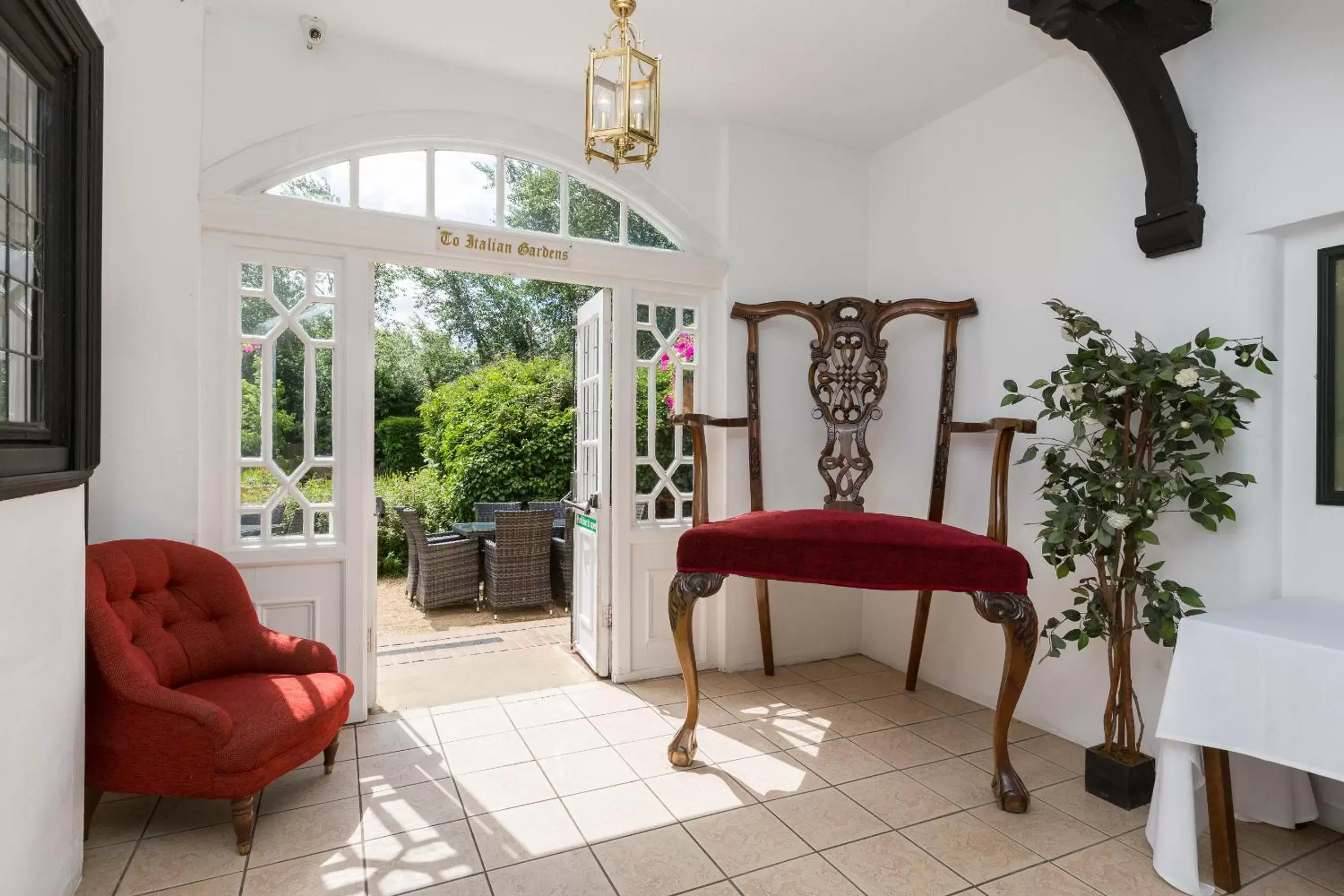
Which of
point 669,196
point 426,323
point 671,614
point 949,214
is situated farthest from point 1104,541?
point 426,323

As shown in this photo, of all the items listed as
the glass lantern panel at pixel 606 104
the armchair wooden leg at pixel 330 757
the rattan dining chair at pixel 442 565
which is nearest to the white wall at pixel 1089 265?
the glass lantern panel at pixel 606 104

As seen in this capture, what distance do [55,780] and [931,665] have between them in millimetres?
3881

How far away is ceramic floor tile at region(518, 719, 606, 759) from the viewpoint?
3.23 metres

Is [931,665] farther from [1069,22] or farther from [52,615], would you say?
[52,615]

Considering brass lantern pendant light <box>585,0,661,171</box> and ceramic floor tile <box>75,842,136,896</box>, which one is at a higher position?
brass lantern pendant light <box>585,0,661,171</box>

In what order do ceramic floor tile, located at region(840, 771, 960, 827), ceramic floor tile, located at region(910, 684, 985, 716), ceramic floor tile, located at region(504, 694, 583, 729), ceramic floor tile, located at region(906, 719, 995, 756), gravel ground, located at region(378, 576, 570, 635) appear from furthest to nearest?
1. gravel ground, located at region(378, 576, 570, 635)
2. ceramic floor tile, located at region(910, 684, 985, 716)
3. ceramic floor tile, located at region(504, 694, 583, 729)
4. ceramic floor tile, located at region(906, 719, 995, 756)
5. ceramic floor tile, located at region(840, 771, 960, 827)

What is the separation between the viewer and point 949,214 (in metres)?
4.07

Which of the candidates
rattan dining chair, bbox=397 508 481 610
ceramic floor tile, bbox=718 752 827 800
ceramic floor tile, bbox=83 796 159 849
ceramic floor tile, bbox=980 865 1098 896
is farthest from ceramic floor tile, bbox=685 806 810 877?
rattan dining chair, bbox=397 508 481 610

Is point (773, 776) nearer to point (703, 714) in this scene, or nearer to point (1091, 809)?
point (703, 714)

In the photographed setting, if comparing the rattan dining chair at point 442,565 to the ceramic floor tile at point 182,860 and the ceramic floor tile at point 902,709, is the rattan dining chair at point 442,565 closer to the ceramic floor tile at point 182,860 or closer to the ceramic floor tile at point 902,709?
the ceramic floor tile at point 182,860

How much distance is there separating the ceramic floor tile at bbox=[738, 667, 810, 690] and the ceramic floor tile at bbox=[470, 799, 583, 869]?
1626mm

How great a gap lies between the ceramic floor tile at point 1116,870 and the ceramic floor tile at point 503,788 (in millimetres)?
1840

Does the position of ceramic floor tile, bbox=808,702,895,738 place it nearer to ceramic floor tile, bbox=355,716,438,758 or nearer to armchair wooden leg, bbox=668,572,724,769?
armchair wooden leg, bbox=668,572,724,769

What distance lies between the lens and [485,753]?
320 centimetres
